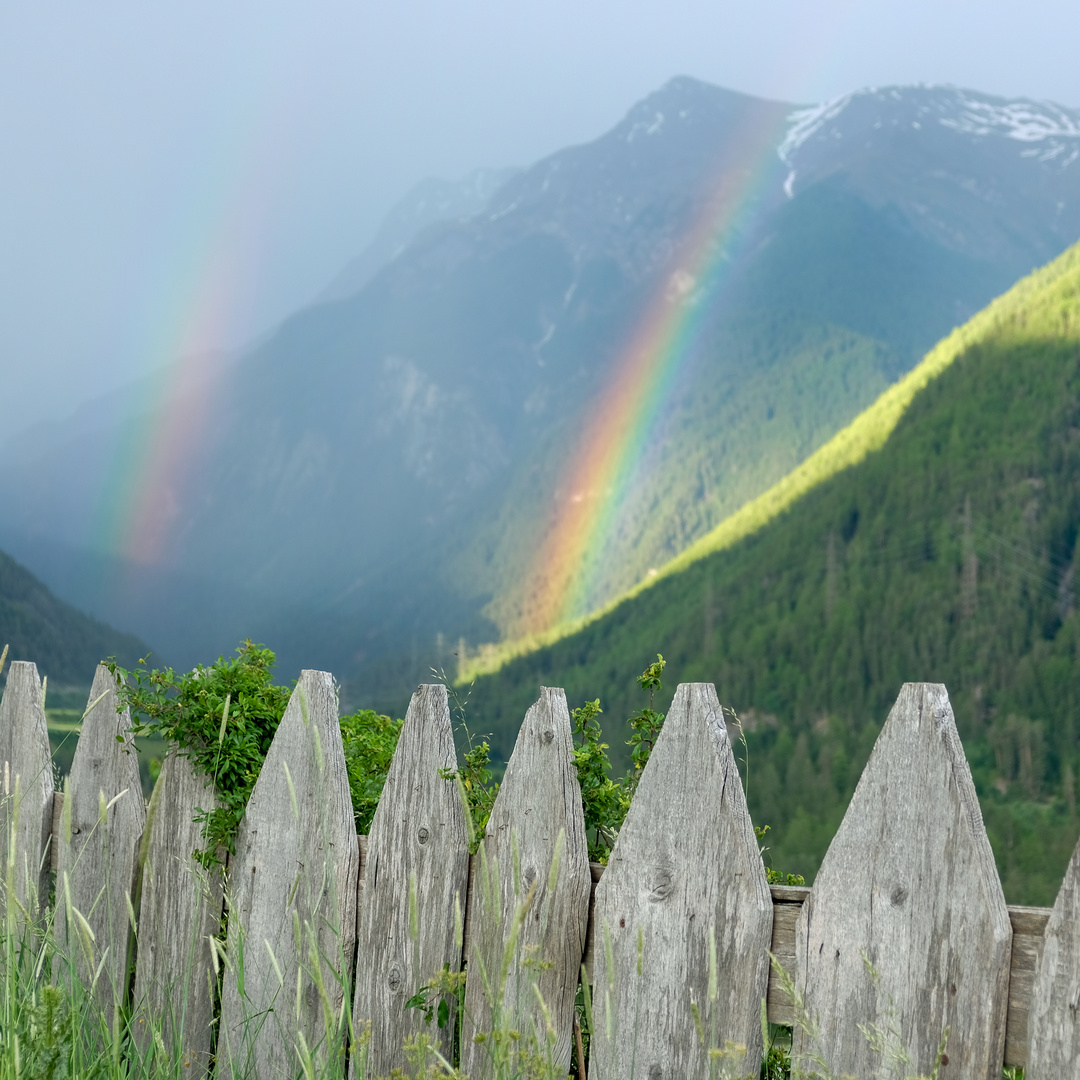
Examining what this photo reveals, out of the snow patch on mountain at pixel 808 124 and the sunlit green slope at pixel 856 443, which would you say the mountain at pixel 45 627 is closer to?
the sunlit green slope at pixel 856 443

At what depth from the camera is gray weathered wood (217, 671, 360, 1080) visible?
2195 mm

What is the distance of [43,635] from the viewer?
9031 millimetres

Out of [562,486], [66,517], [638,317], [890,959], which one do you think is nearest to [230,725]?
[890,959]

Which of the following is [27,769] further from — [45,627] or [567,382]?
[567,382]

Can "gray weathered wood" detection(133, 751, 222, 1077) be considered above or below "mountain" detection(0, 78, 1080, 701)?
below

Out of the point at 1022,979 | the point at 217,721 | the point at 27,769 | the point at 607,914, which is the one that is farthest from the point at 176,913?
the point at 1022,979

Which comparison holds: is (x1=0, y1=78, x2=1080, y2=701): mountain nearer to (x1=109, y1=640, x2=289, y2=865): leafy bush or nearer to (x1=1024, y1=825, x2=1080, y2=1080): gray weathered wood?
(x1=109, y1=640, x2=289, y2=865): leafy bush

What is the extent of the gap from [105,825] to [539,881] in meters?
1.31

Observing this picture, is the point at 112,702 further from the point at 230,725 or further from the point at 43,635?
the point at 43,635

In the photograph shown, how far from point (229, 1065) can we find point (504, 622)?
101 m

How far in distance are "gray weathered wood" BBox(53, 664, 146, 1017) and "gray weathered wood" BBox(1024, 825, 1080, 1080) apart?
212cm

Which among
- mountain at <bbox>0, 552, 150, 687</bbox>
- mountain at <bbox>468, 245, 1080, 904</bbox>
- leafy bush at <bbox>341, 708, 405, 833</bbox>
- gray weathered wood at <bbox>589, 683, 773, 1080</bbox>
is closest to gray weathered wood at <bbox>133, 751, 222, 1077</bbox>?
leafy bush at <bbox>341, 708, 405, 833</bbox>

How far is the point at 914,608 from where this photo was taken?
184 feet

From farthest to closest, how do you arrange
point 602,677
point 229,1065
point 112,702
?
1. point 602,677
2. point 112,702
3. point 229,1065
